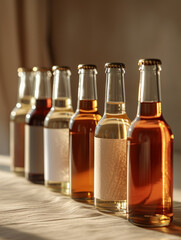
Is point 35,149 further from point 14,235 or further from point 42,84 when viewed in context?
point 14,235

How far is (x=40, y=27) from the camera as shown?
1.88m

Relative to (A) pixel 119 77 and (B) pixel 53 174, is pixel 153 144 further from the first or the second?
(B) pixel 53 174

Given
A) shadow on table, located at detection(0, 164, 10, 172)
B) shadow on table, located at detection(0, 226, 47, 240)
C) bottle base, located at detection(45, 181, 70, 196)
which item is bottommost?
shadow on table, located at detection(0, 226, 47, 240)

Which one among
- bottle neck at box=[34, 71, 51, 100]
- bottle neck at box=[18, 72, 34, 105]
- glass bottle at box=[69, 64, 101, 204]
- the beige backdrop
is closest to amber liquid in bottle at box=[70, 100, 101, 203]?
glass bottle at box=[69, 64, 101, 204]

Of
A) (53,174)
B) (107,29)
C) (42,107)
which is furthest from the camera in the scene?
(107,29)

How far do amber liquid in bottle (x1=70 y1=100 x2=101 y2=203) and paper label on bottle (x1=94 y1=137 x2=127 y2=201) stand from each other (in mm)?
74

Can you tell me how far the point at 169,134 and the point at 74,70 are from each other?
1.27m

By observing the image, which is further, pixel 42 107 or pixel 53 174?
pixel 42 107

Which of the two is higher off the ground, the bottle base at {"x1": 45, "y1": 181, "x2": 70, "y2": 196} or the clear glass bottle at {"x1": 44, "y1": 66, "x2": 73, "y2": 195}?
the clear glass bottle at {"x1": 44, "y1": 66, "x2": 73, "y2": 195}

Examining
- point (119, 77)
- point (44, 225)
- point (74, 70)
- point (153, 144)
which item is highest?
point (74, 70)

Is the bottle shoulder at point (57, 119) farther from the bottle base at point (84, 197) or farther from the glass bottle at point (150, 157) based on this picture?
the glass bottle at point (150, 157)

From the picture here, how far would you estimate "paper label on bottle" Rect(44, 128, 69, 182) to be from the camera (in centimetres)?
94

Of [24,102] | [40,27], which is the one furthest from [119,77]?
[40,27]

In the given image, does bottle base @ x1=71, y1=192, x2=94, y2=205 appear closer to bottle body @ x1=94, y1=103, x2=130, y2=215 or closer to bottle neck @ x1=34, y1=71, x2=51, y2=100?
bottle body @ x1=94, y1=103, x2=130, y2=215
